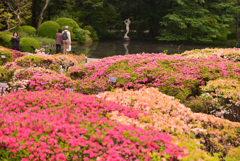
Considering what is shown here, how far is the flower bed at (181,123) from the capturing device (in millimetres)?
3121

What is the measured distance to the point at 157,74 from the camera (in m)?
6.00

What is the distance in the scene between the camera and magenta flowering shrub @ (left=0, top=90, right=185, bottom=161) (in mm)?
2385

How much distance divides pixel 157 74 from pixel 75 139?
390 centimetres

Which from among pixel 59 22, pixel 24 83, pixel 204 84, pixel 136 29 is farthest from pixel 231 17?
pixel 24 83

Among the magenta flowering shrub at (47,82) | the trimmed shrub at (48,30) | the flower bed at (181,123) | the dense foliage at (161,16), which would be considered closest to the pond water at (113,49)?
the trimmed shrub at (48,30)

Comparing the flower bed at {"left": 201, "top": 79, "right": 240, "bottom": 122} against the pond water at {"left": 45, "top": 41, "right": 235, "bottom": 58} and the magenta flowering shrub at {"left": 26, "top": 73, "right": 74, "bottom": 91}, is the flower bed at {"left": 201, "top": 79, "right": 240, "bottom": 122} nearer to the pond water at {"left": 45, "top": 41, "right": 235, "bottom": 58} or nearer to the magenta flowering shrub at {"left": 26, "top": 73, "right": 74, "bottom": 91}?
the magenta flowering shrub at {"left": 26, "top": 73, "right": 74, "bottom": 91}

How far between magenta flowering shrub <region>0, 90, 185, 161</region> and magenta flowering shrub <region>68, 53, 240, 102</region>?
107 inches

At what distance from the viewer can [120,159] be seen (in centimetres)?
230

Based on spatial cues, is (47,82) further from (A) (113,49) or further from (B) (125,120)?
(A) (113,49)

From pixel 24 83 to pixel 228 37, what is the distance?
38.6 m

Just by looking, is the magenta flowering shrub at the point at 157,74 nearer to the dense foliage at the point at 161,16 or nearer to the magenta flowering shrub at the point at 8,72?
the magenta flowering shrub at the point at 8,72

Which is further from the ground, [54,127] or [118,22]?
[118,22]

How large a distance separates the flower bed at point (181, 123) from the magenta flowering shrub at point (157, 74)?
168 centimetres

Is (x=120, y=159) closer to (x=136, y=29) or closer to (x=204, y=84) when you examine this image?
(x=204, y=84)
